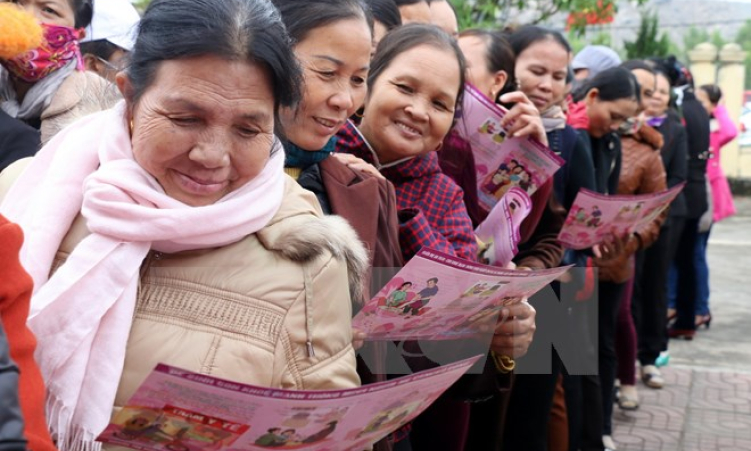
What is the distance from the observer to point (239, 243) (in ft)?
6.20

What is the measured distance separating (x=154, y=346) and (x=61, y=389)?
17cm

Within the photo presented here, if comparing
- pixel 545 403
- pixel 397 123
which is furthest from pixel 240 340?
pixel 545 403

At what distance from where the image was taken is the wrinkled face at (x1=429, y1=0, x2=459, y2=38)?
4.02m

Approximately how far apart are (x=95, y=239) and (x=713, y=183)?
30.4 ft

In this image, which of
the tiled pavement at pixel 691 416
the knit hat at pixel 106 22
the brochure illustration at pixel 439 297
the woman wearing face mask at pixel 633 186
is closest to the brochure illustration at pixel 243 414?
the brochure illustration at pixel 439 297

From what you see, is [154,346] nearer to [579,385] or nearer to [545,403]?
[545,403]

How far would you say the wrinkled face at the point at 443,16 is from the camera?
402 centimetres

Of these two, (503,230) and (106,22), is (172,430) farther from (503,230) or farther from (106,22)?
(106,22)

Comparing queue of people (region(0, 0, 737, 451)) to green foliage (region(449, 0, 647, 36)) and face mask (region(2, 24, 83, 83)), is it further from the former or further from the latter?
green foliage (region(449, 0, 647, 36))

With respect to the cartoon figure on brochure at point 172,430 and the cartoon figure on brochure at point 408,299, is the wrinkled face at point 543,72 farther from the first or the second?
the cartoon figure on brochure at point 172,430

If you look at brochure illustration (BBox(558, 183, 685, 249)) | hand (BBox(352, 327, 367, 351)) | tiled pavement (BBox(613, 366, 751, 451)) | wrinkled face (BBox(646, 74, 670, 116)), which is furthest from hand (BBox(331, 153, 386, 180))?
wrinkled face (BBox(646, 74, 670, 116))

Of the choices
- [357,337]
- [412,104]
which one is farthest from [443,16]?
[357,337]

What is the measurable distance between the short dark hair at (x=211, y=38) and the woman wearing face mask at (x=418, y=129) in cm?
96

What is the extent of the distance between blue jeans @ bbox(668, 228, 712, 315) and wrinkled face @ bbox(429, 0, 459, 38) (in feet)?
17.3
